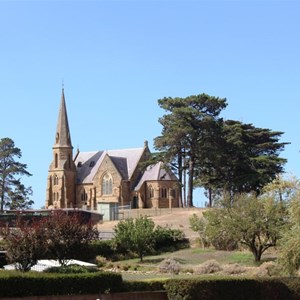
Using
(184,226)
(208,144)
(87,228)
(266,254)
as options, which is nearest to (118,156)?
(208,144)

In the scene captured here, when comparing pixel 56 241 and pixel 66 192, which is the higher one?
pixel 66 192

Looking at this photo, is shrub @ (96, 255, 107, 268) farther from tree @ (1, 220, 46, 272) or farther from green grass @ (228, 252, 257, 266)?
tree @ (1, 220, 46, 272)

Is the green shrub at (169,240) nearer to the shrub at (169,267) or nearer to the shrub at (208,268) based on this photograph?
the shrub at (169,267)

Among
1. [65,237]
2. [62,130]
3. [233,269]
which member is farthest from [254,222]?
[62,130]

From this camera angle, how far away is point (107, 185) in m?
98.6

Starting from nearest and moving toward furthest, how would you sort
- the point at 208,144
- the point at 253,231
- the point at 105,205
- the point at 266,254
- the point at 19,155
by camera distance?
the point at 253,231 < the point at 266,254 < the point at 208,144 < the point at 105,205 < the point at 19,155

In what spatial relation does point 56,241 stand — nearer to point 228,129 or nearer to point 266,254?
point 266,254

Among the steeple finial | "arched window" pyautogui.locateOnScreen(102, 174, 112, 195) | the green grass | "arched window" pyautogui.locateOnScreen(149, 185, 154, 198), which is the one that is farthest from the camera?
the steeple finial

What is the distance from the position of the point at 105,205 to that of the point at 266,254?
146ft

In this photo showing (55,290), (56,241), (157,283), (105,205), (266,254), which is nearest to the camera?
(55,290)

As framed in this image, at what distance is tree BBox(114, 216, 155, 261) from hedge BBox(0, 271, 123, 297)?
28887 mm

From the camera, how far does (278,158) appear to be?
80.7 m

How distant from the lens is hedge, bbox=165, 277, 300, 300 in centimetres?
2633

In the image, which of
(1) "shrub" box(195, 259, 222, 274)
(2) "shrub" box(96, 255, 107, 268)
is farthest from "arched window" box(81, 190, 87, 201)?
(1) "shrub" box(195, 259, 222, 274)
